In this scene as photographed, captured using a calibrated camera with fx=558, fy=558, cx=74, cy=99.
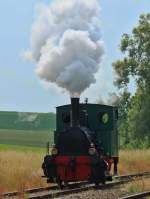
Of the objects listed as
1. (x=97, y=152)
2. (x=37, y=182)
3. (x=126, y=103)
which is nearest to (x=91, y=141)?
(x=97, y=152)

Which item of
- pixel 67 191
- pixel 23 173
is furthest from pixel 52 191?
pixel 23 173

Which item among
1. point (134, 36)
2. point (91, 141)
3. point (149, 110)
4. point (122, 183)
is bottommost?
point (122, 183)

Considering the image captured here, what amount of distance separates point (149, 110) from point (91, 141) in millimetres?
29063

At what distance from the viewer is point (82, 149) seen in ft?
53.9

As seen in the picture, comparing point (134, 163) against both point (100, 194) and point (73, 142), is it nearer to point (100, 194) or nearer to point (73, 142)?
point (73, 142)

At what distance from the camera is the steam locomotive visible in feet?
53.0

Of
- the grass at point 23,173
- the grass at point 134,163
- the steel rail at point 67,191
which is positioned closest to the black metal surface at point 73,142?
the steel rail at point 67,191

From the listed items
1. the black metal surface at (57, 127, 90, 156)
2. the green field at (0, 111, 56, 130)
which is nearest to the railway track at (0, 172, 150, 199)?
the black metal surface at (57, 127, 90, 156)

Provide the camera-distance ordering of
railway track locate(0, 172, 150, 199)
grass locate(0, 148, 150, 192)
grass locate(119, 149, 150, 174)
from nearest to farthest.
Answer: railway track locate(0, 172, 150, 199), grass locate(0, 148, 150, 192), grass locate(119, 149, 150, 174)

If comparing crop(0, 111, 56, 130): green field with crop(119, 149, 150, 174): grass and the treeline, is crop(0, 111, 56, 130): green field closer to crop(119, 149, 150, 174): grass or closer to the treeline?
the treeline

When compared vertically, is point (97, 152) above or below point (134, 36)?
below

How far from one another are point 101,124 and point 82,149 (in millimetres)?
1539

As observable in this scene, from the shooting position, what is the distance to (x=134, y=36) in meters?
47.3

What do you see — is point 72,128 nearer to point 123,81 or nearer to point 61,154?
point 61,154
